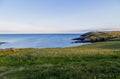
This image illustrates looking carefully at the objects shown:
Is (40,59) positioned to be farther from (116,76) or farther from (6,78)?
(116,76)

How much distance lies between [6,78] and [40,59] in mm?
10415

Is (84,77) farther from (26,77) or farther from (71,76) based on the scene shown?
(26,77)

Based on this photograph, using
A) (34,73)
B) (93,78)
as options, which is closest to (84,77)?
(93,78)

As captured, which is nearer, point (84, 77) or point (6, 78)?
point (84, 77)

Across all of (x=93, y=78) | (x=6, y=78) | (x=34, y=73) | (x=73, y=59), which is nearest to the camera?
(x=93, y=78)

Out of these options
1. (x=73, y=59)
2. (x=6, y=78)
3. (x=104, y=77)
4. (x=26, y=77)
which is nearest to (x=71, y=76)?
(x=104, y=77)

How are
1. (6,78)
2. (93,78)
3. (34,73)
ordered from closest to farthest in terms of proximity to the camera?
1. (93,78)
2. (6,78)
3. (34,73)

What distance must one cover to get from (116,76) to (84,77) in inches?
74.2

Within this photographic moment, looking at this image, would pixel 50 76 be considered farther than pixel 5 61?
No

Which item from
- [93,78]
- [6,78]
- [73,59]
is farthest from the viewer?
[73,59]

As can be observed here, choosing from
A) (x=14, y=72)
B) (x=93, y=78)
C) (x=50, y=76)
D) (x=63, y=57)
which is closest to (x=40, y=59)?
(x=63, y=57)

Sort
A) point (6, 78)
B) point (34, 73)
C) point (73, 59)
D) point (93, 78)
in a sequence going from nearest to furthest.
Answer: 1. point (93, 78)
2. point (6, 78)
3. point (34, 73)
4. point (73, 59)

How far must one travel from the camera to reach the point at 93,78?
13.7 metres

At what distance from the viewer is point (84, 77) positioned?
1402 centimetres
